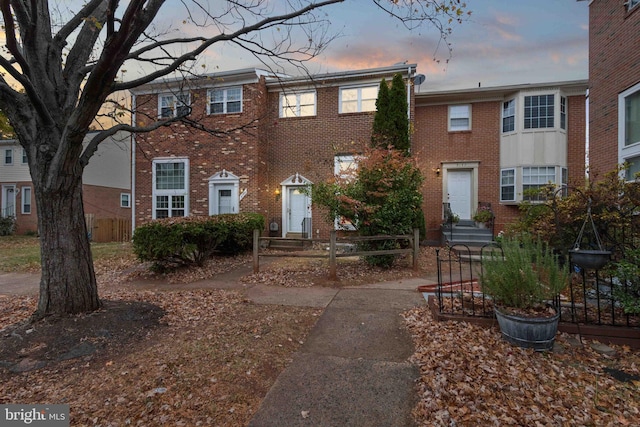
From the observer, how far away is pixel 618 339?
3.61 meters

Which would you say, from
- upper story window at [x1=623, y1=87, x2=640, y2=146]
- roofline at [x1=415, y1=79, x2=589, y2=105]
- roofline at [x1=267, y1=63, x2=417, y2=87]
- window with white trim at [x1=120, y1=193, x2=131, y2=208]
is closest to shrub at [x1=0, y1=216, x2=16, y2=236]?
window with white trim at [x1=120, y1=193, x2=131, y2=208]

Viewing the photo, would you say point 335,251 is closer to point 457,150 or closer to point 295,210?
point 295,210

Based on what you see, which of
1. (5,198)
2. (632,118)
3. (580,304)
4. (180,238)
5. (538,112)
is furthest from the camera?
(5,198)

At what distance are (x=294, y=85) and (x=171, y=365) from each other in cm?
1171

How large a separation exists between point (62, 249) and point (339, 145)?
31.9 ft

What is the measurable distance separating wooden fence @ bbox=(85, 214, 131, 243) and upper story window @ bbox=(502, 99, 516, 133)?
1951 centimetres

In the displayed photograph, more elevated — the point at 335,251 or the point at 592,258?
the point at 592,258

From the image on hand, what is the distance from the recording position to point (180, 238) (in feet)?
25.2

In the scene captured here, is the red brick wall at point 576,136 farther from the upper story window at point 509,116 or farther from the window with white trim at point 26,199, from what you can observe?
the window with white trim at point 26,199


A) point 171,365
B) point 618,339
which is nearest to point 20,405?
point 171,365

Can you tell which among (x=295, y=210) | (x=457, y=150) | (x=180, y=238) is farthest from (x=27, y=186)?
(x=457, y=150)

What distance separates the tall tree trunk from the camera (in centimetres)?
412

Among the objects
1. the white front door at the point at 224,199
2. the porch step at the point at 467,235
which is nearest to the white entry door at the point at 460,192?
the porch step at the point at 467,235

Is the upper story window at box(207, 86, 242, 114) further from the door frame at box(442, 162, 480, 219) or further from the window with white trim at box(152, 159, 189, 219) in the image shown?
the door frame at box(442, 162, 480, 219)
